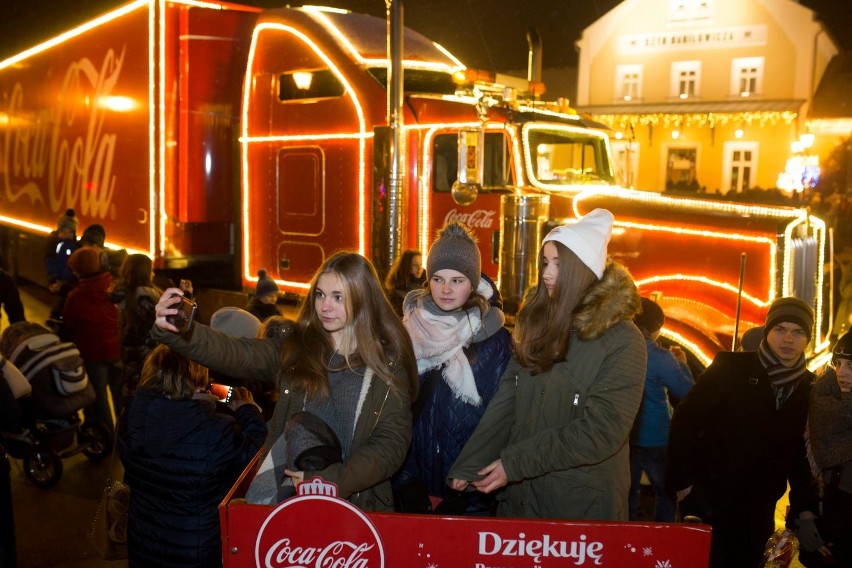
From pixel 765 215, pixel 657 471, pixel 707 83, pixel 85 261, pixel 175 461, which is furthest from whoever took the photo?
pixel 707 83

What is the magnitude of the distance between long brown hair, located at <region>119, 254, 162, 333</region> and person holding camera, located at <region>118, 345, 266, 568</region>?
2636 millimetres

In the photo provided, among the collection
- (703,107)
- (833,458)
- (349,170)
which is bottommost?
(833,458)

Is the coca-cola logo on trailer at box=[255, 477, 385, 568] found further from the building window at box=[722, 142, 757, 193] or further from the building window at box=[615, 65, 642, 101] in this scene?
the building window at box=[615, 65, 642, 101]

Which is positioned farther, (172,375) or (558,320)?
(172,375)

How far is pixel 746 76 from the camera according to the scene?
25000 mm

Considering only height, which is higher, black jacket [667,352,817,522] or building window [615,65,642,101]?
building window [615,65,642,101]

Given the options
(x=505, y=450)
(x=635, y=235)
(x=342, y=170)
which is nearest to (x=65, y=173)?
(x=342, y=170)

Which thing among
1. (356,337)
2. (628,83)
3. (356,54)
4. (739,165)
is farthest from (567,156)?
(628,83)

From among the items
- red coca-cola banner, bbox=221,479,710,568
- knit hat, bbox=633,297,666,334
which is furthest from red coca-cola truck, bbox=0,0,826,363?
red coca-cola banner, bbox=221,479,710,568

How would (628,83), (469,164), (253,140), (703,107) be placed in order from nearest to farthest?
(469,164)
(253,140)
(703,107)
(628,83)

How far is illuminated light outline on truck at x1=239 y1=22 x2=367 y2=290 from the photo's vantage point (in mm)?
7719

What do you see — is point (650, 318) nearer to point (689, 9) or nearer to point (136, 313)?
point (136, 313)

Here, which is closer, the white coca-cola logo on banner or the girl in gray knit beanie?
the girl in gray knit beanie

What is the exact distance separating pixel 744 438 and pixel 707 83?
24728 mm
